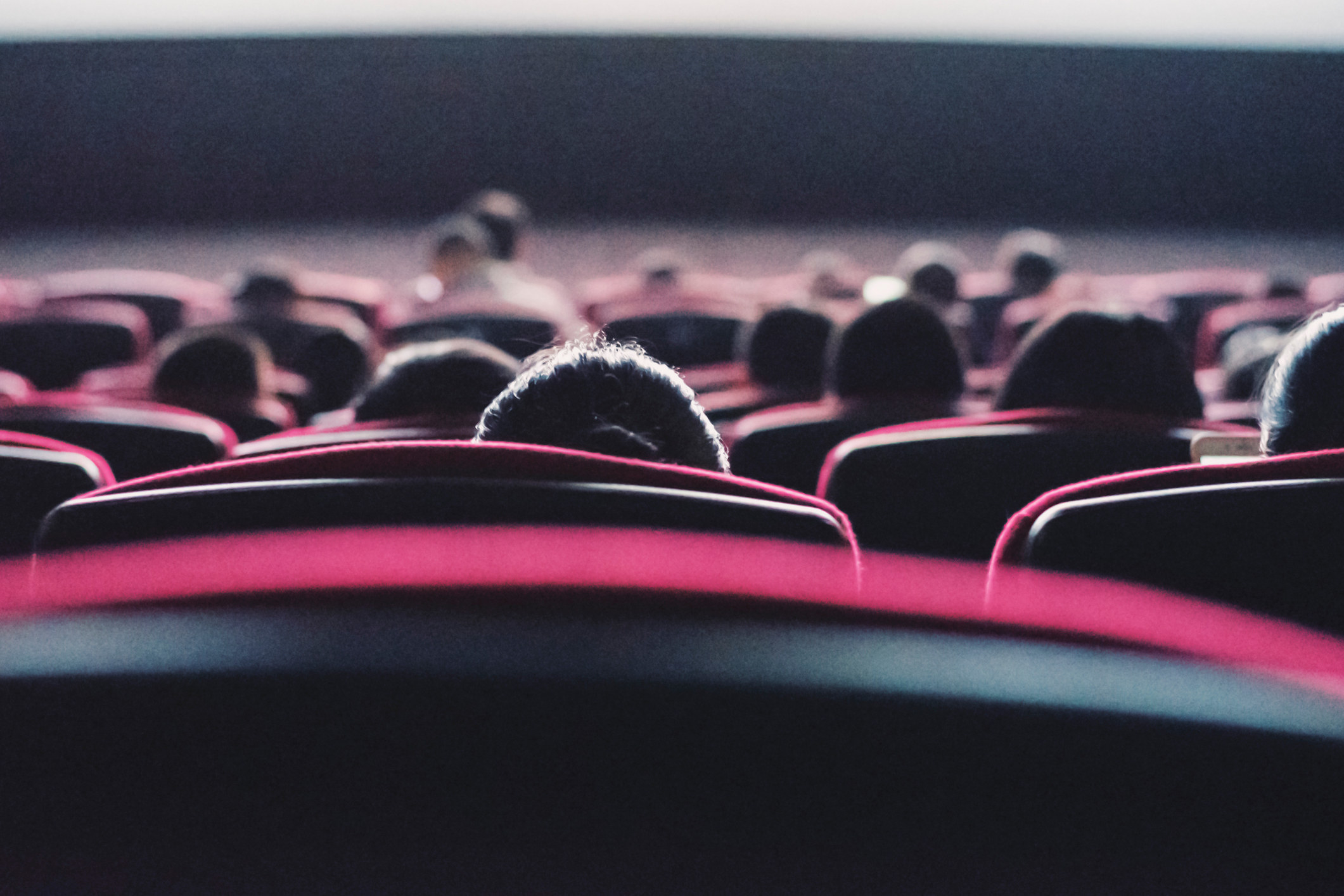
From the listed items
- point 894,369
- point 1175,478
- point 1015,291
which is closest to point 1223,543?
point 1175,478

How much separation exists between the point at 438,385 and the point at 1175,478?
1.12 meters

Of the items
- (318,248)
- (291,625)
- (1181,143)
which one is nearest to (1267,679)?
(291,625)

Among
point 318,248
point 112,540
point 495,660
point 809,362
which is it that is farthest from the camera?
point 318,248

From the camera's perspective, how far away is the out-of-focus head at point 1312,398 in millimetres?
1211

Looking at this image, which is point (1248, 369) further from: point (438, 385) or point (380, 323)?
point (380, 323)

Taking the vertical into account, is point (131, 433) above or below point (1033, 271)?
below

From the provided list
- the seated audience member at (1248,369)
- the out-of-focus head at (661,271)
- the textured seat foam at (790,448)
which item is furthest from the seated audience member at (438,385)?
the out-of-focus head at (661,271)

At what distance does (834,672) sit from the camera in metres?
0.29

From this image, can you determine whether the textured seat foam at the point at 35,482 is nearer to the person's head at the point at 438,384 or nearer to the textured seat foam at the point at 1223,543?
the person's head at the point at 438,384

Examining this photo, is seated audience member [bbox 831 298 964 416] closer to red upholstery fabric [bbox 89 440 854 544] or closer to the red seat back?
the red seat back

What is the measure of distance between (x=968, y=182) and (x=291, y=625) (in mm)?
9917

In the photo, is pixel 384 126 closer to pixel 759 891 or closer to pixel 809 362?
pixel 809 362

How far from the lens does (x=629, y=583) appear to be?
31 centimetres

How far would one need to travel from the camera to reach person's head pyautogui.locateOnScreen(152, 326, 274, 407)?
A: 232 cm
